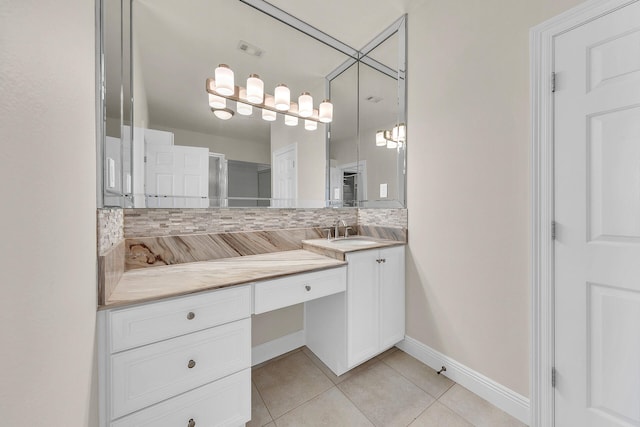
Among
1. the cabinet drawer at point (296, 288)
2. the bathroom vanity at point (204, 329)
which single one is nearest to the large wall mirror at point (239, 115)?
the bathroom vanity at point (204, 329)

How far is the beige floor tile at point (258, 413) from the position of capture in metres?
1.31

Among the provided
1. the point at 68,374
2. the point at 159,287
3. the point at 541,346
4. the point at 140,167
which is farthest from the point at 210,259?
the point at 541,346

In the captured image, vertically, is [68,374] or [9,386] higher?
[9,386]

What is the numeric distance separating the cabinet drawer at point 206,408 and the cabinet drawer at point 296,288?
1.10 ft

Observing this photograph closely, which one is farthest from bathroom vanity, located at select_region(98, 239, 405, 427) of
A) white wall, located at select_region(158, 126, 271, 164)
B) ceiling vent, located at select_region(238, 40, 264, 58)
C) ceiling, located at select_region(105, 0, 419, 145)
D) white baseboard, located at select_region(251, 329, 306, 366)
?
ceiling vent, located at select_region(238, 40, 264, 58)

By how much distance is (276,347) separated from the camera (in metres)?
1.89

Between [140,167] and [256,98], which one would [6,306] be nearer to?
[140,167]

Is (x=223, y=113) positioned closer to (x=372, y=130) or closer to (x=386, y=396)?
(x=372, y=130)

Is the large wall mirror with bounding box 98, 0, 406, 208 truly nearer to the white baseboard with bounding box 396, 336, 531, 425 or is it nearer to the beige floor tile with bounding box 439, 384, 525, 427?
the white baseboard with bounding box 396, 336, 531, 425

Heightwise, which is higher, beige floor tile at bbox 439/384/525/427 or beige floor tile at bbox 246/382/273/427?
beige floor tile at bbox 439/384/525/427

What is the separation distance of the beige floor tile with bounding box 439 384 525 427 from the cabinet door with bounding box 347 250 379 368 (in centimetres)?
51

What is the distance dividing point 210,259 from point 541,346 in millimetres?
1927

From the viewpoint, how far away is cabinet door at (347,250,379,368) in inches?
63.0

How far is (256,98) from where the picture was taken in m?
1.77
